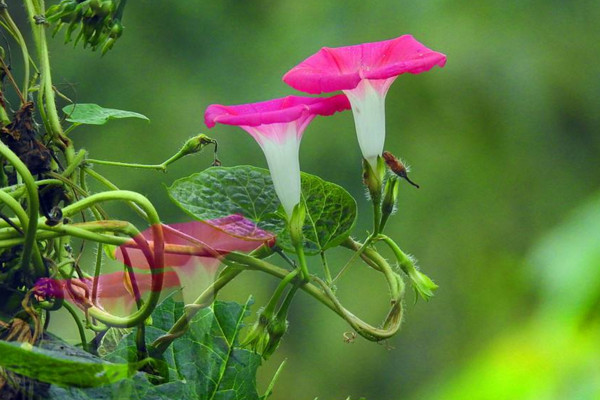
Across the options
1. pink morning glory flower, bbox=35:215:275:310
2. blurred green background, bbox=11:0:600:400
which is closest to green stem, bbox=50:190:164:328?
pink morning glory flower, bbox=35:215:275:310

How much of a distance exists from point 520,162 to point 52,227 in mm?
2460

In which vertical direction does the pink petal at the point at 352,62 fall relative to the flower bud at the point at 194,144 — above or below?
above

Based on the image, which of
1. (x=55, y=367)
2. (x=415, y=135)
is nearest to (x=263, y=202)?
(x=55, y=367)

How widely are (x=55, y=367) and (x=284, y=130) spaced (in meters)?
0.14

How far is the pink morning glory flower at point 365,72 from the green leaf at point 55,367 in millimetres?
133

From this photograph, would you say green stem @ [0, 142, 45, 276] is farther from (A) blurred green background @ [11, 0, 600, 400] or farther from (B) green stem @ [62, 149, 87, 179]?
(A) blurred green background @ [11, 0, 600, 400]

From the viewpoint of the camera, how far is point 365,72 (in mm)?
333

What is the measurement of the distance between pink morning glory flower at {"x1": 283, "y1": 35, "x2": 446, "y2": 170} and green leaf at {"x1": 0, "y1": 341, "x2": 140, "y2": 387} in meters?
0.13

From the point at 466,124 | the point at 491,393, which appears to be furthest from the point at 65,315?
the point at 466,124

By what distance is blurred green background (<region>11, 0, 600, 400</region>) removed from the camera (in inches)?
92.3

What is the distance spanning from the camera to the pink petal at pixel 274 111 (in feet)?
1.04

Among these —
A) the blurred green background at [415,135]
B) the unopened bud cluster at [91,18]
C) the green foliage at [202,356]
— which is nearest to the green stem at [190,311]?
the green foliage at [202,356]

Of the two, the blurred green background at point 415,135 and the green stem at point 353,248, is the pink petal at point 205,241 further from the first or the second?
the blurred green background at point 415,135

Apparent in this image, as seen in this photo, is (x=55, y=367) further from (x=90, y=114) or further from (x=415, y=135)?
(x=415, y=135)
